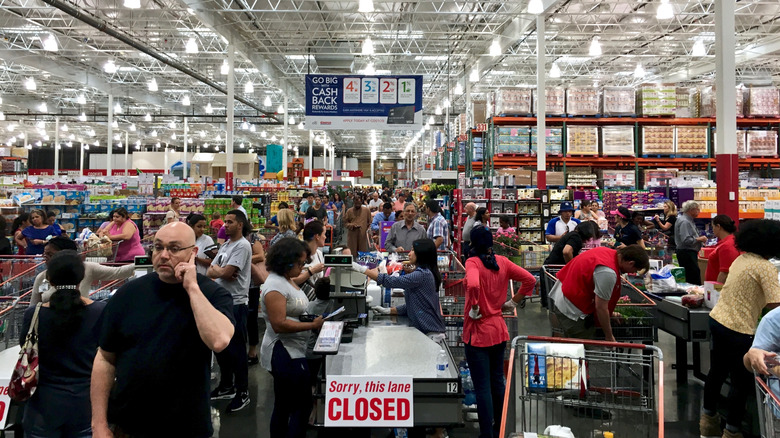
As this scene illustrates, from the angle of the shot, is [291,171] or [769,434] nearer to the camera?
[769,434]

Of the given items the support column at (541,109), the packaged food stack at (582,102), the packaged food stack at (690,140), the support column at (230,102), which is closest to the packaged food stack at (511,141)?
the support column at (541,109)

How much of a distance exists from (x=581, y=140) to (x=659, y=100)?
7.75 ft

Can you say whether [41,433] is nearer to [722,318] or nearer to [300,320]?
[300,320]

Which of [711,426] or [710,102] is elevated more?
[710,102]

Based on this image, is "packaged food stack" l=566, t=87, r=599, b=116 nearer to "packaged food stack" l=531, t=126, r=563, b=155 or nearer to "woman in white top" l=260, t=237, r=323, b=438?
"packaged food stack" l=531, t=126, r=563, b=155

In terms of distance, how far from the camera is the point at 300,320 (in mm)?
3533

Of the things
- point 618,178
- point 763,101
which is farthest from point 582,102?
point 763,101

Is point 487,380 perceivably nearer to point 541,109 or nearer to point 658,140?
point 541,109

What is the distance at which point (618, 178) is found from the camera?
1534 cm

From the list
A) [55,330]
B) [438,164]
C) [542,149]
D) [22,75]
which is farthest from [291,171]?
[55,330]

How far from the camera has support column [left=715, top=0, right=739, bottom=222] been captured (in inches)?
380

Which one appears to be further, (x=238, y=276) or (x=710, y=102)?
(x=710, y=102)

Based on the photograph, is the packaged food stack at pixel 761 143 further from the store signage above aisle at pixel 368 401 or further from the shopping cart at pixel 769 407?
the store signage above aisle at pixel 368 401

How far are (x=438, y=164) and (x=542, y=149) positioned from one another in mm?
14333
